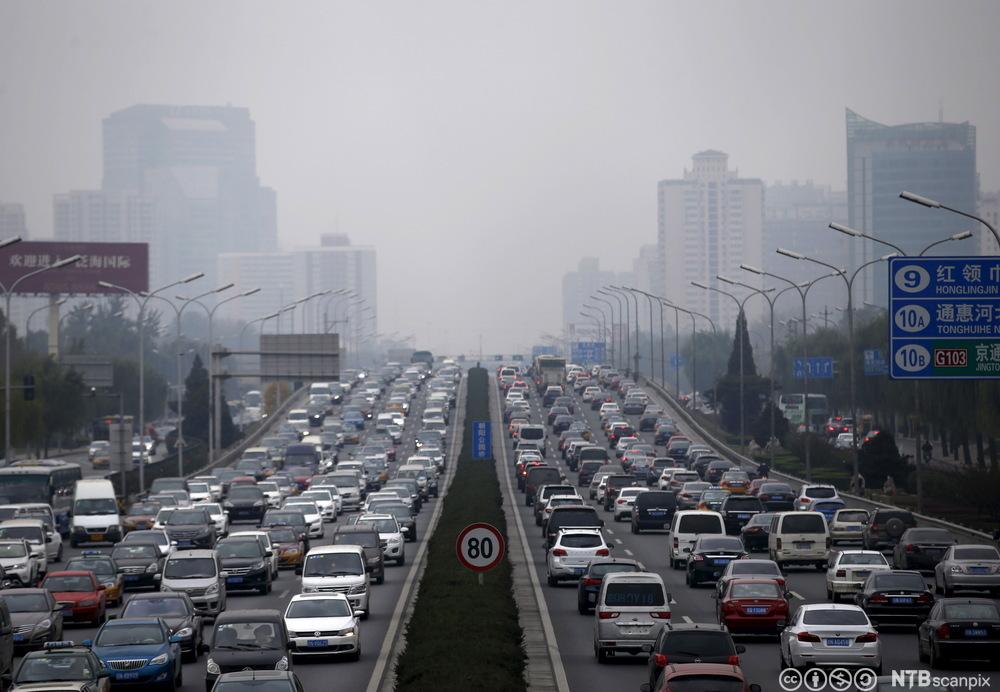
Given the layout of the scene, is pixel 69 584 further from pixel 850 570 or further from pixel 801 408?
pixel 801 408

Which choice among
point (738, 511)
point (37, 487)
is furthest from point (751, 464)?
point (37, 487)

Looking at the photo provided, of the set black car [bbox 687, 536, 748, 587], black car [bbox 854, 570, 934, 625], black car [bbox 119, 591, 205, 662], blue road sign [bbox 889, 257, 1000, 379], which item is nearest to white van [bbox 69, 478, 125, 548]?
black car [bbox 687, 536, 748, 587]

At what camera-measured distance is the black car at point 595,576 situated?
112ft

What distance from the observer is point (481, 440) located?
8556cm

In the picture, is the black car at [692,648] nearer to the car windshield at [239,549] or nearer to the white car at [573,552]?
the white car at [573,552]

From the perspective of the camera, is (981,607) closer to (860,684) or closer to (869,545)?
(860,684)

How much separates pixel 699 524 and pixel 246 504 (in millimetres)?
24262

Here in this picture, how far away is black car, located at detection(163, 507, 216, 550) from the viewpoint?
51.8 meters

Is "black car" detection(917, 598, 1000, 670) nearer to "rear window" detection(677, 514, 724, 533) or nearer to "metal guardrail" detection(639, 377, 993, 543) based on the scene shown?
"rear window" detection(677, 514, 724, 533)

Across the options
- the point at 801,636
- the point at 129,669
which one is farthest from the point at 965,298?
the point at 129,669

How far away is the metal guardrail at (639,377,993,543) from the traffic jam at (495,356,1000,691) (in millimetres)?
868

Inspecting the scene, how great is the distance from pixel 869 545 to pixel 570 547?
42.7 ft

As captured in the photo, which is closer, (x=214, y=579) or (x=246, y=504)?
(x=214, y=579)

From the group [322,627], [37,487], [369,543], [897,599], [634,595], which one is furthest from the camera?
[37,487]
